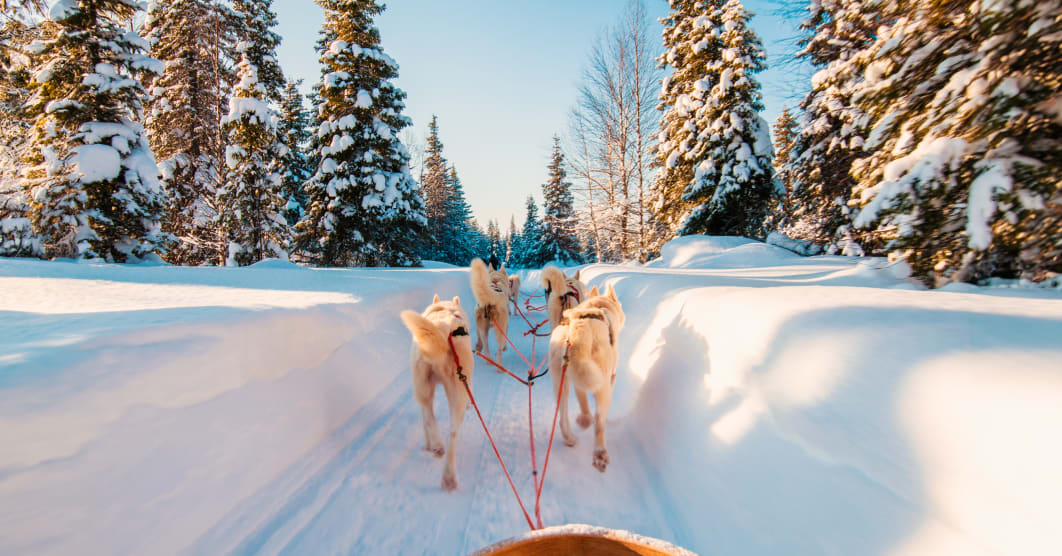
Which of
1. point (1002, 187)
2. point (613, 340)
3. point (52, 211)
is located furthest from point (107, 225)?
point (1002, 187)

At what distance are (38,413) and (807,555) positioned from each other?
3292 mm

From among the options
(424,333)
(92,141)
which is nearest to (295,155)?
(92,141)

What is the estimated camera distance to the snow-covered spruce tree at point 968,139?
2662 mm

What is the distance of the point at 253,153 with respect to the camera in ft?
41.4

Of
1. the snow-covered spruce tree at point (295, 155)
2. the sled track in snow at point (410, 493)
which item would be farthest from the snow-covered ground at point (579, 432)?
the snow-covered spruce tree at point (295, 155)

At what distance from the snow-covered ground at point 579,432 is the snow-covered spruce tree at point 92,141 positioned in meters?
7.20

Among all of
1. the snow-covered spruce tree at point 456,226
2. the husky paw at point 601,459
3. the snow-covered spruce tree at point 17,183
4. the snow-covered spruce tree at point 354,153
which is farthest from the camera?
the snow-covered spruce tree at point 456,226

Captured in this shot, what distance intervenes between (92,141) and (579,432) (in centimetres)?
1290

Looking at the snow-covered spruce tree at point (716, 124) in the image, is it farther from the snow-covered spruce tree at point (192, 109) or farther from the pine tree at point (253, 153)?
the snow-covered spruce tree at point (192, 109)

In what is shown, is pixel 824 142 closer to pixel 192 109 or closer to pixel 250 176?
pixel 250 176

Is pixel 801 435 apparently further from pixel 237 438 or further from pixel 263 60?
pixel 263 60

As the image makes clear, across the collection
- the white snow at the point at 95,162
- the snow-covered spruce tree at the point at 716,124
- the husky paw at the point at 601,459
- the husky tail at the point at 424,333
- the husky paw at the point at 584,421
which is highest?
the snow-covered spruce tree at the point at 716,124

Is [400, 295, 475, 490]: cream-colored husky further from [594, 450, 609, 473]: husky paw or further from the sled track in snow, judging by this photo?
[594, 450, 609, 473]: husky paw

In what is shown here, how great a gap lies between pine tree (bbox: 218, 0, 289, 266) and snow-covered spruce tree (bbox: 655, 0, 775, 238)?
15178mm
